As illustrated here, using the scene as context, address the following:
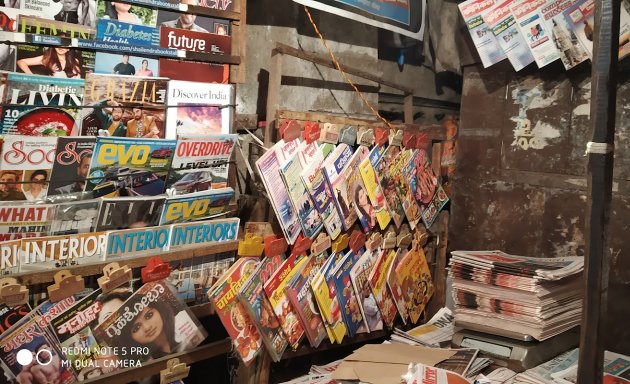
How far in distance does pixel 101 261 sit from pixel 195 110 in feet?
2.25

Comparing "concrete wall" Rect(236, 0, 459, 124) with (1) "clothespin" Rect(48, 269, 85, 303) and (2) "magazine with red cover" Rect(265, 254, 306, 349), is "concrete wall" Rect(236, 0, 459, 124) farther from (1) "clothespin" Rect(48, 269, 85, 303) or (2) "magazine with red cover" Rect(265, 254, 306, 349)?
(1) "clothespin" Rect(48, 269, 85, 303)

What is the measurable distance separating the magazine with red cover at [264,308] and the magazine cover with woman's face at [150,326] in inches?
9.5

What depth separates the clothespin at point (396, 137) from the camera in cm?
298

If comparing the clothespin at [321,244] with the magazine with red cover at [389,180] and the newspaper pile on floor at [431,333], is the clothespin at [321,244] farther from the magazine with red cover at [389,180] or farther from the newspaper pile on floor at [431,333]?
the newspaper pile on floor at [431,333]

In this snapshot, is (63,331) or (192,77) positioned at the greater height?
(192,77)

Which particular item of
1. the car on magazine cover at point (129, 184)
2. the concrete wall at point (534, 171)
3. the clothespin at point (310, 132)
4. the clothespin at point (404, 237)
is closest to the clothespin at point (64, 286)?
the car on magazine cover at point (129, 184)

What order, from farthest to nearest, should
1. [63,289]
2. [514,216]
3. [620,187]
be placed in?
[514,216], [620,187], [63,289]

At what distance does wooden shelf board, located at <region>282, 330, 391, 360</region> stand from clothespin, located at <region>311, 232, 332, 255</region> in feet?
1.52

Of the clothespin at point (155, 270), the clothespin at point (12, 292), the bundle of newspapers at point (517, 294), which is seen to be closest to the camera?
the clothespin at point (12, 292)

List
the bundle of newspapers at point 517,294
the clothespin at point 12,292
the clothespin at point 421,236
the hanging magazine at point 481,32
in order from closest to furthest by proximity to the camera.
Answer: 1. the clothespin at point 12,292
2. the bundle of newspapers at point 517,294
3. the hanging magazine at point 481,32
4. the clothespin at point 421,236

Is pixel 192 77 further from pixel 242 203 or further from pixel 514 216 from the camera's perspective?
pixel 514 216

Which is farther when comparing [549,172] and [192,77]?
[549,172]

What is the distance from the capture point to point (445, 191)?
3.50m

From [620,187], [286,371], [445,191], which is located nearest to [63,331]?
[286,371]
